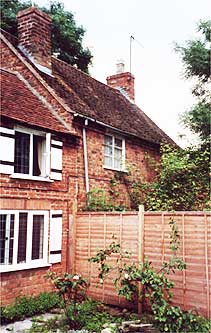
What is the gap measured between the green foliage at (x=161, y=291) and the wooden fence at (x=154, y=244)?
0.22 m

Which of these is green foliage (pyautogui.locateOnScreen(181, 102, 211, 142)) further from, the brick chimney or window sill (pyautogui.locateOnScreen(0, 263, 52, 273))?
window sill (pyautogui.locateOnScreen(0, 263, 52, 273))

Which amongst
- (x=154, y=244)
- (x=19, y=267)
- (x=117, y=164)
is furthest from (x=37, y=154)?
(x=117, y=164)

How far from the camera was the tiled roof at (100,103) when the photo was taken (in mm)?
13094

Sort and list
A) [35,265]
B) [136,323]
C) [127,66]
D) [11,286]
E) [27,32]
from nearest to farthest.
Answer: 1. [136,323]
2. [11,286]
3. [35,265]
4. [27,32]
5. [127,66]

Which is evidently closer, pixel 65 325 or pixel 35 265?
pixel 65 325

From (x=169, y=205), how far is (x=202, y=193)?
1.65 meters

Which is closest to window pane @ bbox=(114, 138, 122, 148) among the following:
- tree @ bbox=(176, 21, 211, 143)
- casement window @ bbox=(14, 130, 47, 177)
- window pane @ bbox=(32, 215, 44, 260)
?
tree @ bbox=(176, 21, 211, 143)

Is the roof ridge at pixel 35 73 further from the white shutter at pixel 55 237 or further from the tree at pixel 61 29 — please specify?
the tree at pixel 61 29

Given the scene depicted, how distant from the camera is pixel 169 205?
1309 centimetres

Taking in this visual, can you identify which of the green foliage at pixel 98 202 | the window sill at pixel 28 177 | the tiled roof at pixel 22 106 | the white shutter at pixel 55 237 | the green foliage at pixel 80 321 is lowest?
the green foliage at pixel 80 321

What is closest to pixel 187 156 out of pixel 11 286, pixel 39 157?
pixel 39 157

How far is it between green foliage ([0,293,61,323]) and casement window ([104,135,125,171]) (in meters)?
5.07

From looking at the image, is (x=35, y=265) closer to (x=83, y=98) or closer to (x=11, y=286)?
(x=11, y=286)

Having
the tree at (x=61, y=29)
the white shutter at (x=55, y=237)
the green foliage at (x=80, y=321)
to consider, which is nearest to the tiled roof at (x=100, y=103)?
the white shutter at (x=55, y=237)
